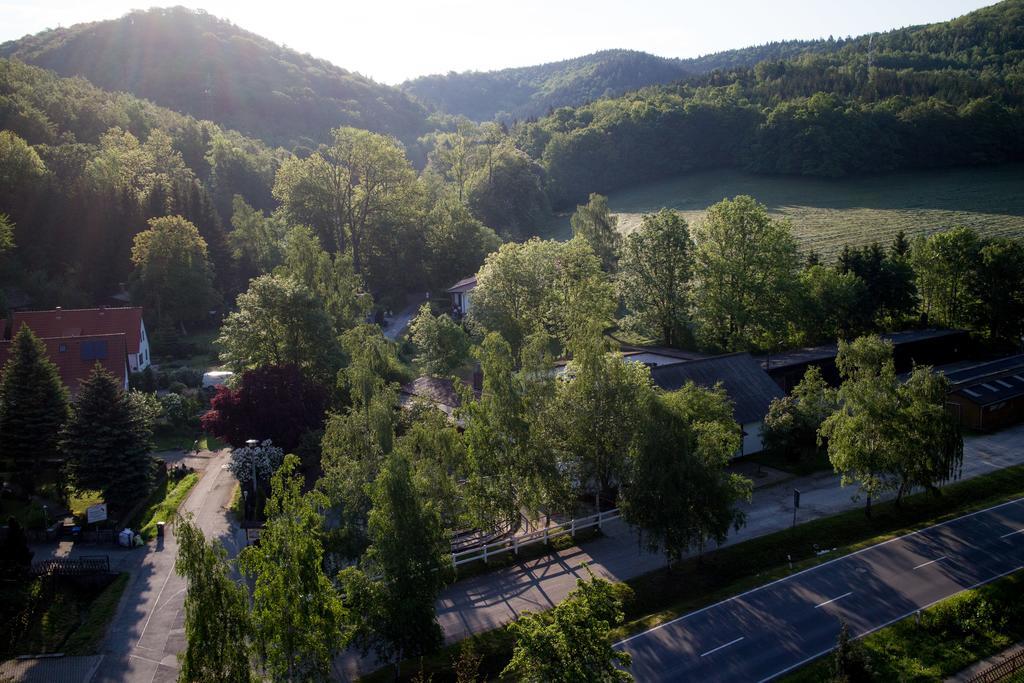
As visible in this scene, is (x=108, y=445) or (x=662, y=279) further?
(x=662, y=279)

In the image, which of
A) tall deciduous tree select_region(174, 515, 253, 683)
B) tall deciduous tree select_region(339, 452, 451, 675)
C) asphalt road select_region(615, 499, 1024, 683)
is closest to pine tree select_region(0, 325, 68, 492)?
tall deciduous tree select_region(339, 452, 451, 675)

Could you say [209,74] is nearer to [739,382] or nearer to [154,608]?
[739,382]

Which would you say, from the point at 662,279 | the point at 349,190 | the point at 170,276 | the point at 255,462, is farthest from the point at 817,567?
the point at 349,190

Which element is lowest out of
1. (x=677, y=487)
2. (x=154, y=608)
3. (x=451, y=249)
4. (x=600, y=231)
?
(x=154, y=608)

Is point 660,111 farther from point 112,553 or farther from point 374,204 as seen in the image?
point 112,553

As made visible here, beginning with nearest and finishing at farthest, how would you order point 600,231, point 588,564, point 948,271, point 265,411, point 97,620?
point 97,620
point 588,564
point 265,411
point 948,271
point 600,231

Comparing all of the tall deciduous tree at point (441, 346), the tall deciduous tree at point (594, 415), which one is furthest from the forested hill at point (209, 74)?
the tall deciduous tree at point (594, 415)

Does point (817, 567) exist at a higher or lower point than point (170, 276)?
lower

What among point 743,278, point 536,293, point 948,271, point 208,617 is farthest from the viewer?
A: point 948,271
